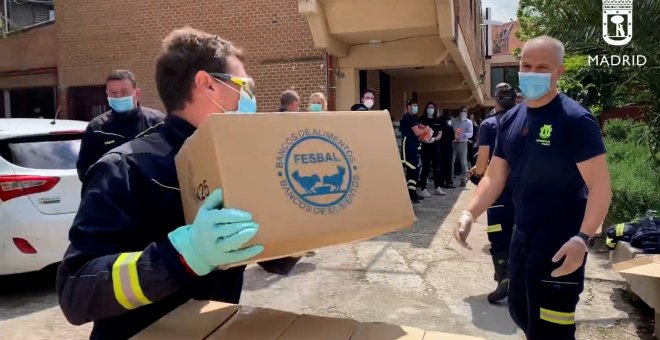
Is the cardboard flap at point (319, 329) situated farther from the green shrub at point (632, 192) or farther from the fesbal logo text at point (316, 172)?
the green shrub at point (632, 192)

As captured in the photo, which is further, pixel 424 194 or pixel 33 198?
pixel 424 194

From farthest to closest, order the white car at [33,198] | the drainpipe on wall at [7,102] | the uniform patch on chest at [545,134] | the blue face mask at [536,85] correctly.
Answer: the drainpipe on wall at [7,102] → the white car at [33,198] → the blue face mask at [536,85] → the uniform patch on chest at [545,134]

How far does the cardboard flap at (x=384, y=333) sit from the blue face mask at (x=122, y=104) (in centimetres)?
358

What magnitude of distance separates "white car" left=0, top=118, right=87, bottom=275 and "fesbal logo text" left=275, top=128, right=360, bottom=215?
3.78 m

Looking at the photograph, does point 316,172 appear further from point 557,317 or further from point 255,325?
point 557,317

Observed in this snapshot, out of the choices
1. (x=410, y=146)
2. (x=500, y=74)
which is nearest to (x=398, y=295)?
(x=410, y=146)

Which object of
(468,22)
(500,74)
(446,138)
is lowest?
(446,138)

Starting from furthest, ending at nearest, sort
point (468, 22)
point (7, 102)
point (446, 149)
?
point (7, 102) → point (468, 22) → point (446, 149)

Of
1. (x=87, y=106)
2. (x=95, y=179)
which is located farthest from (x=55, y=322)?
(x=87, y=106)

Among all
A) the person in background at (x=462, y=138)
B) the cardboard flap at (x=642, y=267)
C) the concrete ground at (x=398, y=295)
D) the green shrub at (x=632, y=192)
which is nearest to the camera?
the cardboard flap at (x=642, y=267)

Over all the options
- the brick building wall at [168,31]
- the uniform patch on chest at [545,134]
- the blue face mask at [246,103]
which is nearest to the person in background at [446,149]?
the brick building wall at [168,31]

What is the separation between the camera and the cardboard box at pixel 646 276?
3002 millimetres

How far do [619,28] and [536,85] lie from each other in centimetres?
385

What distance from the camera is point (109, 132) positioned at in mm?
4199
